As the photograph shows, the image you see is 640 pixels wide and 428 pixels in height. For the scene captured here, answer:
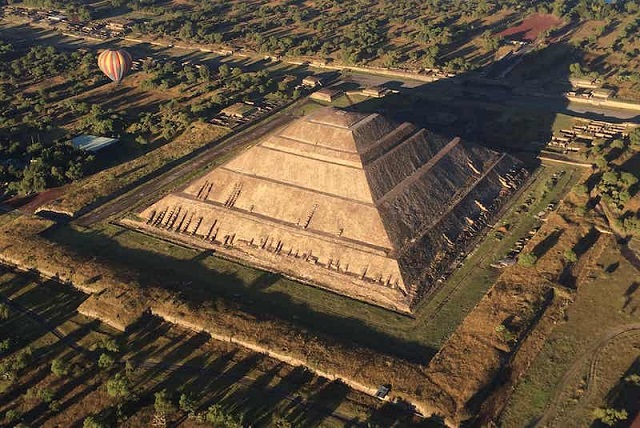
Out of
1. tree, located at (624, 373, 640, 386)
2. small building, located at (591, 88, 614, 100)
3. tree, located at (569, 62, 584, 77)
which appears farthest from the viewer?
tree, located at (569, 62, 584, 77)

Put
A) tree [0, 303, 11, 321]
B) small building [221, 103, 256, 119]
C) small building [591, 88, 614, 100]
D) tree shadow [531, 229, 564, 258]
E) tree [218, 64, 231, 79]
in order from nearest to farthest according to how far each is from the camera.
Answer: tree [0, 303, 11, 321]
tree shadow [531, 229, 564, 258]
small building [221, 103, 256, 119]
small building [591, 88, 614, 100]
tree [218, 64, 231, 79]

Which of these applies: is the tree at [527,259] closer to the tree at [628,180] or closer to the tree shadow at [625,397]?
the tree shadow at [625,397]

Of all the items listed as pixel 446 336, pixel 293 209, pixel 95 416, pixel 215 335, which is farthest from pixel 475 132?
pixel 95 416

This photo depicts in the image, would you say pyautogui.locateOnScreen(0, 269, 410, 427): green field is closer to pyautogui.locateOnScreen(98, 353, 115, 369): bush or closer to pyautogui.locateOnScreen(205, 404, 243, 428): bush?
pyautogui.locateOnScreen(98, 353, 115, 369): bush

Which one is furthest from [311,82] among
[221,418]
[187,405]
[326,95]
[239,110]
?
[221,418]

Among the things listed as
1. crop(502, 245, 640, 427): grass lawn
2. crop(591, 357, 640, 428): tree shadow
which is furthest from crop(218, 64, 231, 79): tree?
crop(591, 357, 640, 428): tree shadow

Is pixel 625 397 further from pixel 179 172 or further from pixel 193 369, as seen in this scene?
pixel 179 172
